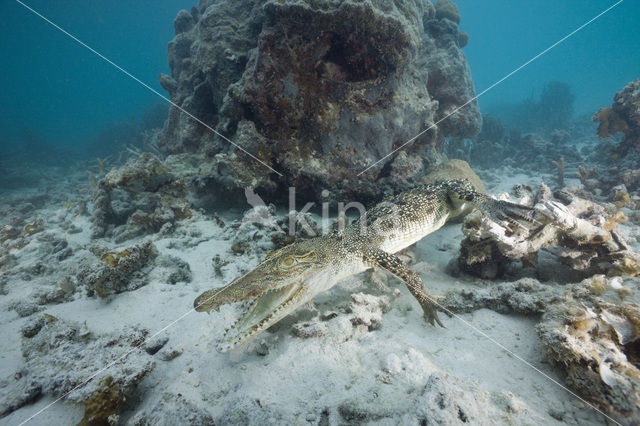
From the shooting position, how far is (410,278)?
321cm

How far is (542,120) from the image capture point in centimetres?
2630

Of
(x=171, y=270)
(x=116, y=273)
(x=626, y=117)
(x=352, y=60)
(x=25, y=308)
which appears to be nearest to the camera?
(x=25, y=308)

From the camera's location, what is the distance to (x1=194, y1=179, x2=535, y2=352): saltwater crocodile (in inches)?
101

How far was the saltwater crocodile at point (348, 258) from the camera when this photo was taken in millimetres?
2566

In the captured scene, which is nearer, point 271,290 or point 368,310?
point 271,290

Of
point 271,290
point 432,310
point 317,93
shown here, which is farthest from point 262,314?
point 317,93

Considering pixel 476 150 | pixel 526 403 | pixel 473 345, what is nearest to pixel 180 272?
pixel 473 345

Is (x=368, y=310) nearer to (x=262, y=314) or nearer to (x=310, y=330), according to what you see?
(x=310, y=330)

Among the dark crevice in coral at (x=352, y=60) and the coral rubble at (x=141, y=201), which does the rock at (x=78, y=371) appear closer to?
the coral rubble at (x=141, y=201)

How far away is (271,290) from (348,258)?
1164 millimetres

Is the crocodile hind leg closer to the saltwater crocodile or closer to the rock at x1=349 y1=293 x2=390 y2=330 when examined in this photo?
the saltwater crocodile

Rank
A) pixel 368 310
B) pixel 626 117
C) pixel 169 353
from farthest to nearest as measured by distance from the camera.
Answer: pixel 626 117 → pixel 368 310 → pixel 169 353

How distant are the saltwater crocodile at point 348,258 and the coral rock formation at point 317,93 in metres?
1.77

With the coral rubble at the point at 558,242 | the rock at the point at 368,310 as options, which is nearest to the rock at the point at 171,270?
the rock at the point at 368,310
